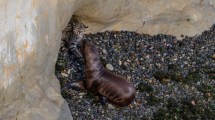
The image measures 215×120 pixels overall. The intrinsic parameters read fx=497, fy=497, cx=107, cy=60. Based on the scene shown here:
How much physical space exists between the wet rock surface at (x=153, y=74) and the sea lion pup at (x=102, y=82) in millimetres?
80

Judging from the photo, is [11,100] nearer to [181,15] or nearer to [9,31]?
[9,31]

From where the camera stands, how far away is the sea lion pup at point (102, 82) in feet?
16.6

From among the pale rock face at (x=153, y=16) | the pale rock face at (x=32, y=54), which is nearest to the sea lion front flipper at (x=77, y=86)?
the pale rock face at (x=32, y=54)

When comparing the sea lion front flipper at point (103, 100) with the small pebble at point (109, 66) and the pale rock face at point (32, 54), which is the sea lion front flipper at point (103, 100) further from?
the pale rock face at point (32, 54)

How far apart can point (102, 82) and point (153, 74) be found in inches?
27.0

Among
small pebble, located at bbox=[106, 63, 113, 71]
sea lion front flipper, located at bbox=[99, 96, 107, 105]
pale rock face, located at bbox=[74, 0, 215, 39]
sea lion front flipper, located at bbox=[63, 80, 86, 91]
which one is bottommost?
sea lion front flipper, located at bbox=[99, 96, 107, 105]

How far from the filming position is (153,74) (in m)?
5.55

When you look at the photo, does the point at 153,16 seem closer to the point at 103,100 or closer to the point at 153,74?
the point at 153,74

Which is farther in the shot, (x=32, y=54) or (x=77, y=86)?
(x=77, y=86)

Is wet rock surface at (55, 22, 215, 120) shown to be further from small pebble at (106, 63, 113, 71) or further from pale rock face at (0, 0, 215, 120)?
pale rock face at (0, 0, 215, 120)

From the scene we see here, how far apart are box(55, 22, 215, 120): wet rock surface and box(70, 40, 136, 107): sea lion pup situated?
0.08 meters

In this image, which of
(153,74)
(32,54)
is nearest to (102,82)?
(153,74)

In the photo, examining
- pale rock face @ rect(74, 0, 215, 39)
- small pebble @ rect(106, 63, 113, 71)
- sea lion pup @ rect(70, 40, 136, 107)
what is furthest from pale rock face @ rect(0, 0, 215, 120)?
small pebble @ rect(106, 63, 113, 71)

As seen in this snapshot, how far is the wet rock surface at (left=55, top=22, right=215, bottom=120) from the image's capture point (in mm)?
5051
